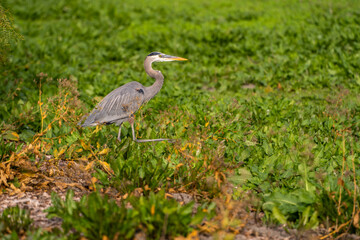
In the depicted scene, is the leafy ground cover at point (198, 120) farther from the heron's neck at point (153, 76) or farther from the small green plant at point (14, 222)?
the heron's neck at point (153, 76)

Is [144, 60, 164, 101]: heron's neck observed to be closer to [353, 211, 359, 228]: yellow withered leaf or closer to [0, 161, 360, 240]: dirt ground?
[0, 161, 360, 240]: dirt ground

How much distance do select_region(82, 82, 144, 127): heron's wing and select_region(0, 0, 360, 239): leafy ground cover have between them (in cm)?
19

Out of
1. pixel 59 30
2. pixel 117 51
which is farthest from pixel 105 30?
pixel 117 51

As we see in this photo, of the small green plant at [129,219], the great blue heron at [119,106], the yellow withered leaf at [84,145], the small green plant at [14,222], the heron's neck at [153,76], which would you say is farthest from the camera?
the heron's neck at [153,76]

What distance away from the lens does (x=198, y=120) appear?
6.42m

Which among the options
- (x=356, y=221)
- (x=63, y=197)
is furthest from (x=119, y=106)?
(x=356, y=221)

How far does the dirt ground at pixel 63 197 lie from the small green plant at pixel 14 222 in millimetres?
131

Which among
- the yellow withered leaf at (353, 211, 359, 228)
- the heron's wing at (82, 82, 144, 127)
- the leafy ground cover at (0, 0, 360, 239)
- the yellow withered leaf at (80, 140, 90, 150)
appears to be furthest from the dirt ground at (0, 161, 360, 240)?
the heron's wing at (82, 82, 144, 127)

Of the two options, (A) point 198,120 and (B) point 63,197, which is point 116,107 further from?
(B) point 63,197

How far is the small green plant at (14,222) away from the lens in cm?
370

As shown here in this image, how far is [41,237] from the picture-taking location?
3520mm

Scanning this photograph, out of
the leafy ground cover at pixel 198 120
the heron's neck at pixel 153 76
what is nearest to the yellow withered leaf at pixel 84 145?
the leafy ground cover at pixel 198 120

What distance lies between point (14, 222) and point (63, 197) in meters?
0.74

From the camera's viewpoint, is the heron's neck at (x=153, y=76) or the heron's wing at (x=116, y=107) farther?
the heron's neck at (x=153, y=76)
